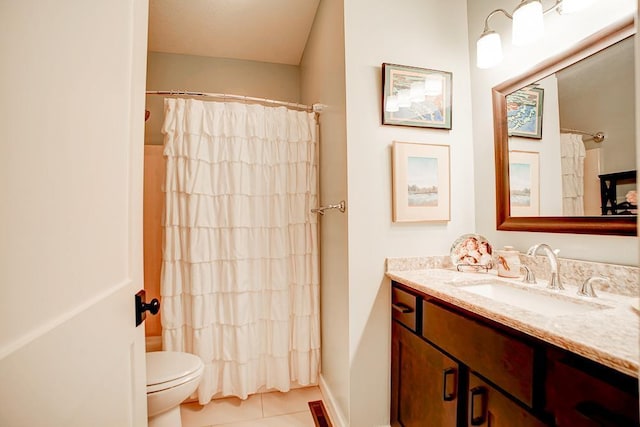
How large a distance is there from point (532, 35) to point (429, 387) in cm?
157

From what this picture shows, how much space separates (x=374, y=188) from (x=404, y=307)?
62 cm

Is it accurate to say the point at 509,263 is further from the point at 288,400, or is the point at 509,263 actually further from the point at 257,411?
the point at 257,411

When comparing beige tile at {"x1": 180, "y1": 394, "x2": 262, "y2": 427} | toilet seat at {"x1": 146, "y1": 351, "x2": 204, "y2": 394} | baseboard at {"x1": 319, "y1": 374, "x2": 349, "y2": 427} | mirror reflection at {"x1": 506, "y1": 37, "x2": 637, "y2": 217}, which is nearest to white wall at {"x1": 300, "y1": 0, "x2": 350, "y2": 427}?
baseboard at {"x1": 319, "y1": 374, "x2": 349, "y2": 427}

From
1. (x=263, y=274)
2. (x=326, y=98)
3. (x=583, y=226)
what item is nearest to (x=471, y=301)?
(x=583, y=226)

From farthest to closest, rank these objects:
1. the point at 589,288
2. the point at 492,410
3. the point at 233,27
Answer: the point at 233,27 < the point at 589,288 < the point at 492,410

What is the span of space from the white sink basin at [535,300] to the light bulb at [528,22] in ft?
3.59

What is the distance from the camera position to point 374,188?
60.6 inches

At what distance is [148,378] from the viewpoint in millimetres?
1314

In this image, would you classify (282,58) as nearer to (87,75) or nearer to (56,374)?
(87,75)

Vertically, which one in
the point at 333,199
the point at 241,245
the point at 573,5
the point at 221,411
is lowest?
the point at 221,411

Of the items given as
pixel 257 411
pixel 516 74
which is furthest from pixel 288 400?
pixel 516 74

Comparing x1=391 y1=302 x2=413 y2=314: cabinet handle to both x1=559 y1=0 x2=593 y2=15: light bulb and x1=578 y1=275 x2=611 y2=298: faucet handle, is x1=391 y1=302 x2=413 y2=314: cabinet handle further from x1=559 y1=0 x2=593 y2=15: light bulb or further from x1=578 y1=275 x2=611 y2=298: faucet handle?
x1=559 y1=0 x2=593 y2=15: light bulb

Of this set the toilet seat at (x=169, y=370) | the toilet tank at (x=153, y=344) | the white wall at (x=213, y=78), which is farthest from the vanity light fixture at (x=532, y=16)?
the toilet tank at (x=153, y=344)

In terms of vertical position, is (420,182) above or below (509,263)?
above
